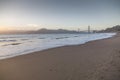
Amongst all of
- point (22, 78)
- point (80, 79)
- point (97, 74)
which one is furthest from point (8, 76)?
point (97, 74)

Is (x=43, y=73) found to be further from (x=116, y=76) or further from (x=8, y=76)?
(x=116, y=76)

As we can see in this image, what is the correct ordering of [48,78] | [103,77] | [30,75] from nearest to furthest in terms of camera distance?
[103,77] < [48,78] < [30,75]

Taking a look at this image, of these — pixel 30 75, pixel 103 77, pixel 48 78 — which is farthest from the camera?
pixel 30 75

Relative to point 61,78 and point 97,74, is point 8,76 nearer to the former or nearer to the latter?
point 61,78

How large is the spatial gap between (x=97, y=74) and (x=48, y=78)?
6.16 ft

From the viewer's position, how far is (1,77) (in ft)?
20.4

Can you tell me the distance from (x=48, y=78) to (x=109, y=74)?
2.31m

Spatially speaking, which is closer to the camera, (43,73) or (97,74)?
(97,74)

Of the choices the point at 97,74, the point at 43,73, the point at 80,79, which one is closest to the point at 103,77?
the point at 97,74

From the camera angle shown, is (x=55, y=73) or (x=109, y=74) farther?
(x=55, y=73)

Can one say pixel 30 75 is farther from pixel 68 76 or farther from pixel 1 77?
pixel 68 76

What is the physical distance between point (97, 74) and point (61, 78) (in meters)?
1.39

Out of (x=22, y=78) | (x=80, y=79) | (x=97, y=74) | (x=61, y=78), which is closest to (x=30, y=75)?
(x=22, y=78)

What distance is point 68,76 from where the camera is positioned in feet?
19.9
